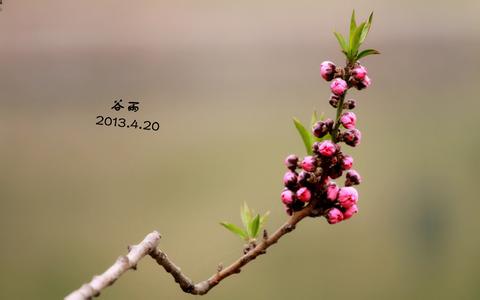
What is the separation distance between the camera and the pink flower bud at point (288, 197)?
0.37 m

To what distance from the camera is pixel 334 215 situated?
1.22 ft

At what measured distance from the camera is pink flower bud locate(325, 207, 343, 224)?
0.37 metres

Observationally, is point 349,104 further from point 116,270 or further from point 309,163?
point 116,270

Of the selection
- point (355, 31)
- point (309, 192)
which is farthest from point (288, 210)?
point (355, 31)

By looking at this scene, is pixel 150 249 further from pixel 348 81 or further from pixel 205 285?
pixel 348 81

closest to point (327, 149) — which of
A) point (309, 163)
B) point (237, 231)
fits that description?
point (309, 163)

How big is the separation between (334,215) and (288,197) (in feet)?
0.10

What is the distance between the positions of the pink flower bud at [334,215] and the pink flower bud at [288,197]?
0.08 feet

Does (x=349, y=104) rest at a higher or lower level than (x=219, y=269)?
higher

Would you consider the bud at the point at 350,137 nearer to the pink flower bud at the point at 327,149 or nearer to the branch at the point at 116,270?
the pink flower bud at the point at 327,149

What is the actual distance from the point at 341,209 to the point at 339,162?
34mm

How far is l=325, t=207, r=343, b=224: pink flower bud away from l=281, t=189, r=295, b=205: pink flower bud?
0.02 metres

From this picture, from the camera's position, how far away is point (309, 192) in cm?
37

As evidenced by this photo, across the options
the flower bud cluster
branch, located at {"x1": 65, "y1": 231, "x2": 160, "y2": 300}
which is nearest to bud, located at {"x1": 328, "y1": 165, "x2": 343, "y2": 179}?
the flower bud cluster
